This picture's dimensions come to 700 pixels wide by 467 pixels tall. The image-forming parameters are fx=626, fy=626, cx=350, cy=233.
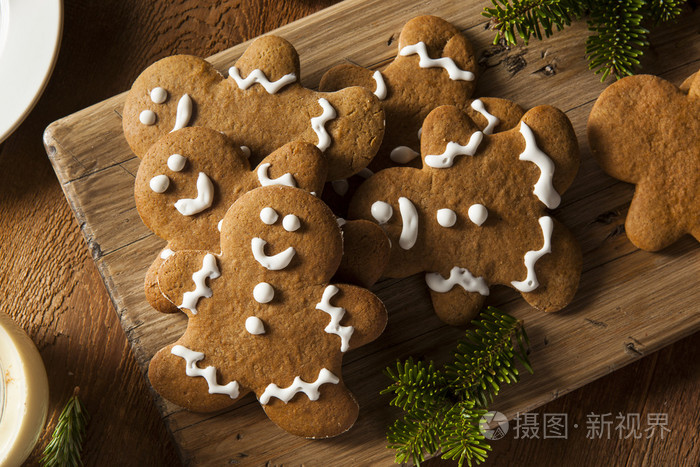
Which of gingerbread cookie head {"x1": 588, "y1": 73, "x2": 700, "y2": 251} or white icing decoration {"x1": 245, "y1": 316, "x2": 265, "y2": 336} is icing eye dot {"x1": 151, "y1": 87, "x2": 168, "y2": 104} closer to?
white icing decoration {"x1": 245, "y1": 316, "x2": 265, "y2": 336}

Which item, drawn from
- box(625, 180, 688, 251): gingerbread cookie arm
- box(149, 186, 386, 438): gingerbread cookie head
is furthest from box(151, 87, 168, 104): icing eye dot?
box(625, 180, 688, 251): gingerbread cookie arm

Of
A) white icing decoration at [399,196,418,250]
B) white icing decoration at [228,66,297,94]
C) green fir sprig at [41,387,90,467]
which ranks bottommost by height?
green fir sprig at [41,387,90,467]

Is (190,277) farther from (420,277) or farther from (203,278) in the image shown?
(420,277)

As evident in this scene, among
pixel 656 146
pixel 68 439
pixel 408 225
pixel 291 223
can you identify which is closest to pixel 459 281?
pixel 408 225

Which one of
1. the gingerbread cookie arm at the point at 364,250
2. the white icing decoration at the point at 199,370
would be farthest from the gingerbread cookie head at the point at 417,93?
the white icing decoration at the point at 199,370

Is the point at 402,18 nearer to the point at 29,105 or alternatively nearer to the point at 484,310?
the point at 484,310

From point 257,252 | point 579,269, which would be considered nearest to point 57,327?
point 257,252
